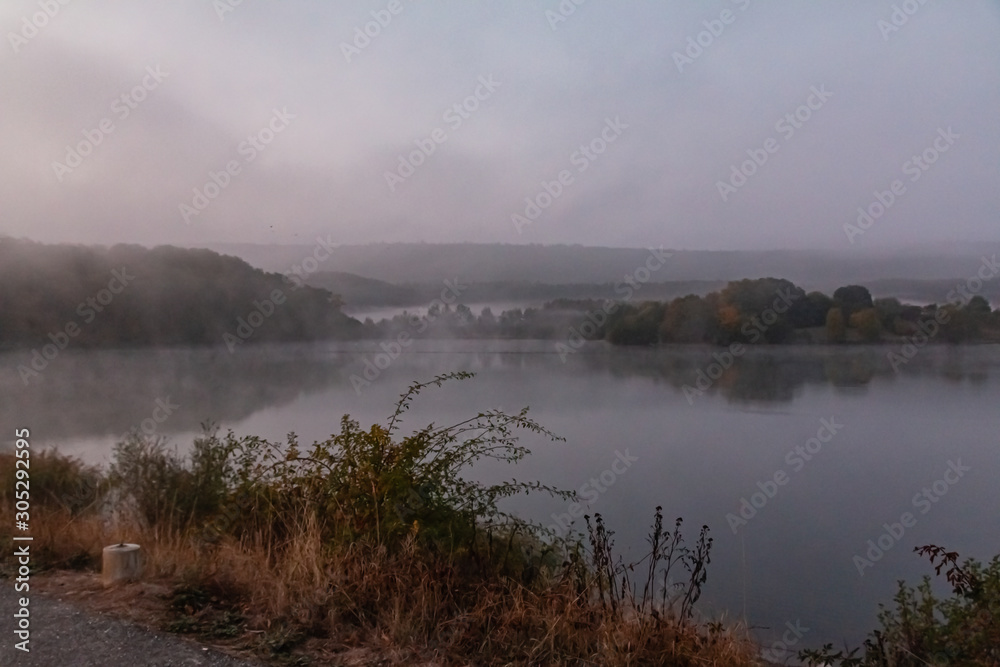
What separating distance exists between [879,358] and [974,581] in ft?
27.4

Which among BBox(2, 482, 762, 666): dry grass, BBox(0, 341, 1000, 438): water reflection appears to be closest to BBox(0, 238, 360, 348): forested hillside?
BBox(0, 341, 1000, 438): water reflection

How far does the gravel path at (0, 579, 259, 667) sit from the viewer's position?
436 cm

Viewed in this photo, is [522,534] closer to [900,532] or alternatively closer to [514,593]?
[514,593]

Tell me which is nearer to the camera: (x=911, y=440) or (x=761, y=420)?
(x=911, y=440)

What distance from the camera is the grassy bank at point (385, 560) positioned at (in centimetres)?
489

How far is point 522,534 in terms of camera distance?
7.24 meters

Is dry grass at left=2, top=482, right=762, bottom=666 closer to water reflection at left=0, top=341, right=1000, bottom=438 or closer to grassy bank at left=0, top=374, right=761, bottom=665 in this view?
grassy bank at left=0, top=374, right=761, bottom=665

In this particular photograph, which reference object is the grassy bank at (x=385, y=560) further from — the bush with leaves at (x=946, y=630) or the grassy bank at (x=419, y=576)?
the bush with leaves at (x=946, y=630)

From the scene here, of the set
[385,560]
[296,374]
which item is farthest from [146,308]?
[385,560]

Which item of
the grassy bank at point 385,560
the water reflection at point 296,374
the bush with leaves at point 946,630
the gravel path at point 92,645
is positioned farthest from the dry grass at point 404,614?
the water reflection at point 296,374

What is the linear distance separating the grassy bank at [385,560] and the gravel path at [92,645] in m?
0.26

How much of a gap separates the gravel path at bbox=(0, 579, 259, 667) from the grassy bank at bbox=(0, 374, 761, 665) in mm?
259

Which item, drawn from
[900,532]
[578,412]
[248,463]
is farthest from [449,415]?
[900,532]

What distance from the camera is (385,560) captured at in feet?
19.0
